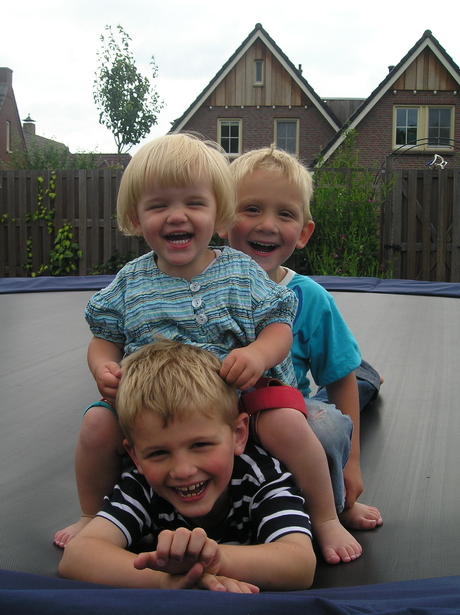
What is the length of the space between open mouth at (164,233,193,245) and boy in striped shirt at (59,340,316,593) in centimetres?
17

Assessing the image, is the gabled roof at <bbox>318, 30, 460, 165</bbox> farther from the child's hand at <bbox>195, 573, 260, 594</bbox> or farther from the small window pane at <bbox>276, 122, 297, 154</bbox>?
the child's hand at <bbox>195, 573, 260, 594</bbox>

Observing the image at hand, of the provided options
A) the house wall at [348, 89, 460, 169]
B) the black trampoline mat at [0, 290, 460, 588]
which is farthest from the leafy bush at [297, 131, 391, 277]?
the house wall at [348, 89, 460, 169]

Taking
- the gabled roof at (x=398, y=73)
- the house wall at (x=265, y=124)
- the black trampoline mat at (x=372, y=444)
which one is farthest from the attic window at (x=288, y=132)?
the black trampoline mat at (x=372, y=444)

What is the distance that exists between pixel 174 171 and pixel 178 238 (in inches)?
4.1

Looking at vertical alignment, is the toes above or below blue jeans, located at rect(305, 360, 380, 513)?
below

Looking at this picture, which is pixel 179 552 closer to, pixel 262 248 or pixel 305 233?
pixel 262 248

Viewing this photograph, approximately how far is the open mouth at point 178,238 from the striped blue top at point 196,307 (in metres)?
0.06

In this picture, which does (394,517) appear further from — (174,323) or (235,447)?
(174,323)

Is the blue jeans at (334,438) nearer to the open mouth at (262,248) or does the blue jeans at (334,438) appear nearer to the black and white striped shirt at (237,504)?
the black and white striped shirt at (237,504)

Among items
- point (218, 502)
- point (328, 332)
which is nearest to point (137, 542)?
point (218, 502)

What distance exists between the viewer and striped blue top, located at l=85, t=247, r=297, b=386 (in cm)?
98

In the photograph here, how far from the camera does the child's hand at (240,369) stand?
2.82 ft

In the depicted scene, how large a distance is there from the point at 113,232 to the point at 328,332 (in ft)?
14.9

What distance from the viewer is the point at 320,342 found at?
1221mm
